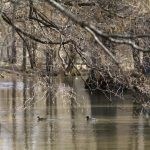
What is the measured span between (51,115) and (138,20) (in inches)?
501

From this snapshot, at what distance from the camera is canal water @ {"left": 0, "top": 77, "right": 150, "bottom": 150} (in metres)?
15.8

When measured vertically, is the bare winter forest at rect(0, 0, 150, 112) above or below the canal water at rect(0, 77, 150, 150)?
above

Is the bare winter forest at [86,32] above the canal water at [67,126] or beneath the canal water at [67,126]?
above

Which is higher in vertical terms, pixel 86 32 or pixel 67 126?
pixel 86 32

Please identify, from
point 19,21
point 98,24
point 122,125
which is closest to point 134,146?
point 122,125

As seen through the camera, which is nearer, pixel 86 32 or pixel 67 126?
pixel 86 32

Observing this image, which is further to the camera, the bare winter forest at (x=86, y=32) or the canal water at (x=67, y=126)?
the canal water at (x=67, y=126)

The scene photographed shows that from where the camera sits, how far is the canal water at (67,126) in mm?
15750

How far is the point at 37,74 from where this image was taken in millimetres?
10859

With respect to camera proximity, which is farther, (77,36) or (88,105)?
(88,105)

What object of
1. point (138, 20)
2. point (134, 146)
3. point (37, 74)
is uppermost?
point (138, 20)

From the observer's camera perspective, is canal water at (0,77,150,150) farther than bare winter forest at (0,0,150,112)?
Yes

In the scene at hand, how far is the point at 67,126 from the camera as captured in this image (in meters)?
19.3

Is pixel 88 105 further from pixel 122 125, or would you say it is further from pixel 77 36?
pixel 77 36
